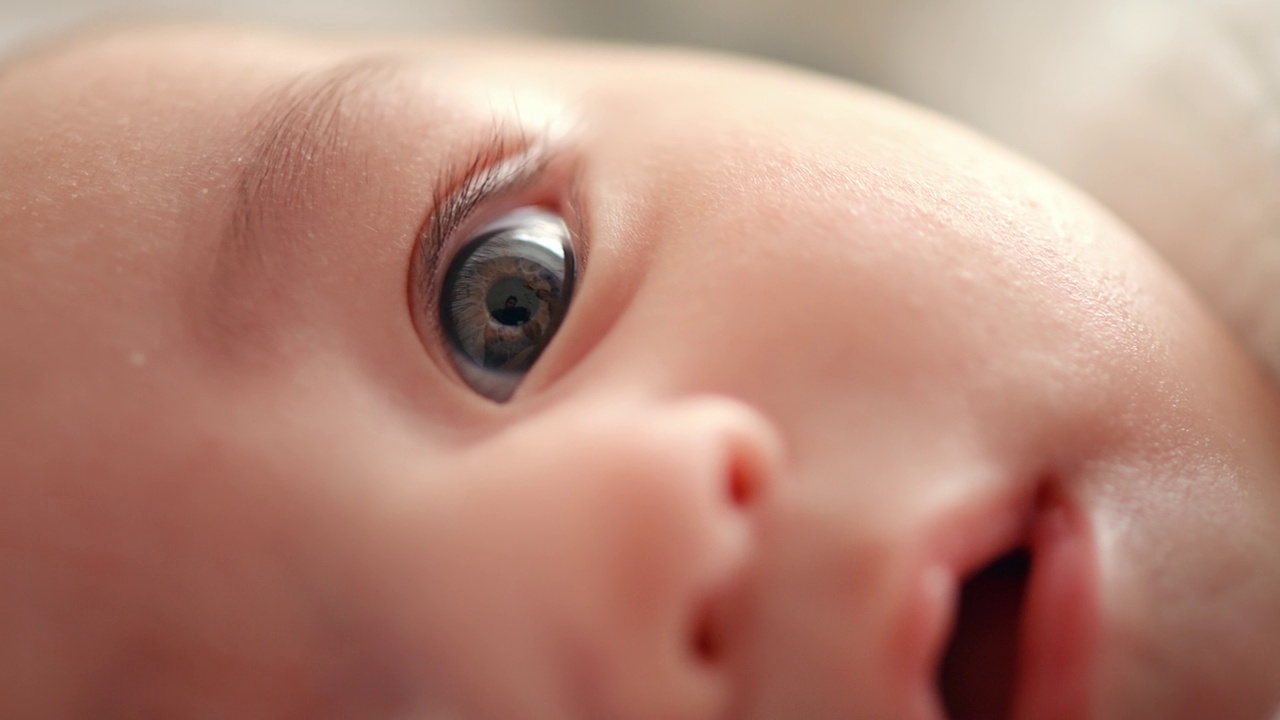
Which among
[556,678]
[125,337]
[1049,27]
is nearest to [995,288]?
[556,678]

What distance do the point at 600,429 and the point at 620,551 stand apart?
65mm

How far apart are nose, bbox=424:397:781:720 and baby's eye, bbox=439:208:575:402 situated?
122mm

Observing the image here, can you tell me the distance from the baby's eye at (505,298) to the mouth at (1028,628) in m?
0.31

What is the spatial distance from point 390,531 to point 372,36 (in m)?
0.76

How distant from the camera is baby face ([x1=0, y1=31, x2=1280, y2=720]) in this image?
0.53 m

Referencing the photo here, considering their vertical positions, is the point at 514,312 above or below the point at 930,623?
above

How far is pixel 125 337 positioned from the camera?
62 cm

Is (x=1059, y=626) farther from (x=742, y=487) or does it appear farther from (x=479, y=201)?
(x=479, y=201)

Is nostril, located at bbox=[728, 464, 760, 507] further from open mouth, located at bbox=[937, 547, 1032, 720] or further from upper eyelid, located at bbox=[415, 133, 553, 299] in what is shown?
upper eyelid, located at bbox=[415, 133, 553, 299]

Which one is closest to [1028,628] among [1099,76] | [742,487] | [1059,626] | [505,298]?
[1059,626]

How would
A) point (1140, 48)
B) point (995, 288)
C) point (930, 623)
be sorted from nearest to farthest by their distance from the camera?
point (930, 623)
point (995, 288)
point (1140, 48)

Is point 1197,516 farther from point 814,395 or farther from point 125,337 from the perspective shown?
point 125,337

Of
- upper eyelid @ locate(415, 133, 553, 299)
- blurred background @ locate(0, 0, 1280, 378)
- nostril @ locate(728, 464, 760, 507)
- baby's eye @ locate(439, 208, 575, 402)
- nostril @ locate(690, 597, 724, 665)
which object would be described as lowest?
nostril @ locate(690, 597, 724, 665)

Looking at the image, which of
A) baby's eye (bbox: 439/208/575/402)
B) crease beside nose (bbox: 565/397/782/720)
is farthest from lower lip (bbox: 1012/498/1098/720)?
baby's eye (bbox: 439/208/575/402)
